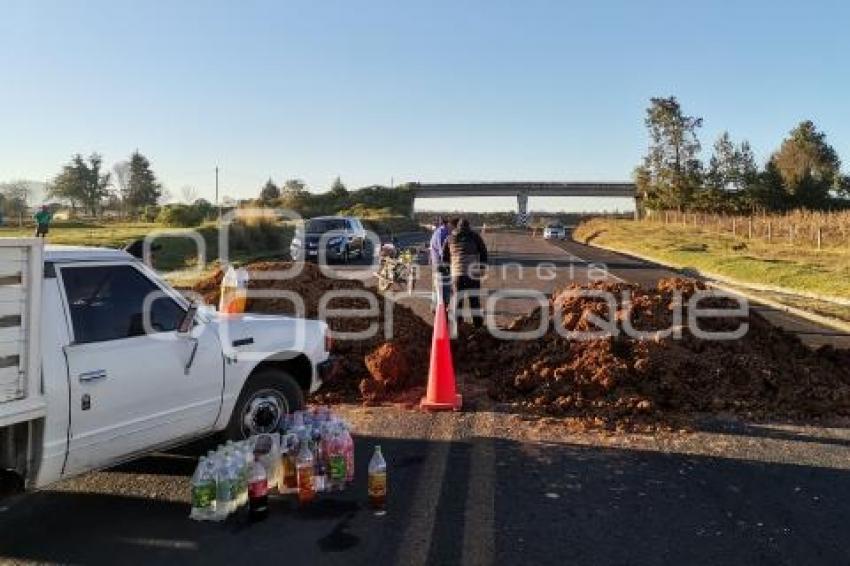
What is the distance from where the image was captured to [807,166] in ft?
299

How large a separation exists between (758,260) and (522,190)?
9376cm

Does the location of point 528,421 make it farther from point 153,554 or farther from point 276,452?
point 153,554

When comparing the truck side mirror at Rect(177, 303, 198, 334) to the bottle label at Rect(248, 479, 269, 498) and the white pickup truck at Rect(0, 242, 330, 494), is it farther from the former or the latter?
the bottle label at Rect(248, 479, 269, 498)

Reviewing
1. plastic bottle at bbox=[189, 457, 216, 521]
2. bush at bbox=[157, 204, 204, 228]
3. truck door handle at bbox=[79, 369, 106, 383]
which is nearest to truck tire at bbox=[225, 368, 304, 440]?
→ plastic bottle at bbox=[189, 457, 216, 521]

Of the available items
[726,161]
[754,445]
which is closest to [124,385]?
[754,445]

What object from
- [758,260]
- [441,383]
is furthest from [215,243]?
[441,383]

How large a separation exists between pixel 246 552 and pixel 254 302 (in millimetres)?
6279

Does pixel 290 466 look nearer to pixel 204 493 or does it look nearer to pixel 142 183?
pixel 204 493

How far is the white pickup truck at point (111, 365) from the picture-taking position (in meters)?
4.59

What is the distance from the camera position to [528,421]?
314 inches

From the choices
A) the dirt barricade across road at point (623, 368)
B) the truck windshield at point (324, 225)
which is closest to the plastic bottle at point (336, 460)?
the dirt barricade across road at point (623, 368)

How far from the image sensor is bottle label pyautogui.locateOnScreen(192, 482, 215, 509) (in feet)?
17.3

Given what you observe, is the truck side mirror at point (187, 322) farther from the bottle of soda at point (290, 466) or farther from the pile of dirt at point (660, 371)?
the pile of dirt at point (660, 371)

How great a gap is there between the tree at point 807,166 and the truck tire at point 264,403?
295 ft
